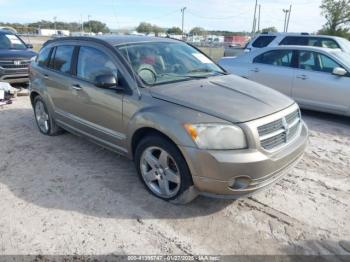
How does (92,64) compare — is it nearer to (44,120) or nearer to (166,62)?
(166,62)

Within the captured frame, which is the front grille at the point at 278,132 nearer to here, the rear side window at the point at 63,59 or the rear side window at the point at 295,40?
the rear side window at the point at 63,59

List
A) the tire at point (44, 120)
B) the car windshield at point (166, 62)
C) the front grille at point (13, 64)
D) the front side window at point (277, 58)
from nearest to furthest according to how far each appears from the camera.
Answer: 1. the car windshield at point (166, 62)
2. the tire at point (44, 120)
3. the front side window at point (277, 58)
4. the front grille at point (13, 64)

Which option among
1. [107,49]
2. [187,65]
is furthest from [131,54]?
[187,65]

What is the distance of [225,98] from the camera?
10.9 ft

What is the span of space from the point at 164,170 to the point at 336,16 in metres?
32.8

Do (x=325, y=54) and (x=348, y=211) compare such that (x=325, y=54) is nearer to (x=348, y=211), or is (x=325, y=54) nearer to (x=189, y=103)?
(x=348, y=211)

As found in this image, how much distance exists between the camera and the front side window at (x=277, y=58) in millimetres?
7105

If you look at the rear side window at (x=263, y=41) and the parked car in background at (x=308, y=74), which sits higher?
the rear side window at (x=263, y=41)

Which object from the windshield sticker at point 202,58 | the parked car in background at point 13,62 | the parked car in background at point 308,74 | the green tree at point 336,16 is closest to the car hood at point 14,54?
the parked car in background at point 13,62

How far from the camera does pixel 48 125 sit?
5.48 meters

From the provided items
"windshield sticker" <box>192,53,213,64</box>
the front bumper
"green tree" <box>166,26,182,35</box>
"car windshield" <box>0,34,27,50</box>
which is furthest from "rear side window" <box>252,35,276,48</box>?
"green tree" <box>166,26,182,35</box>

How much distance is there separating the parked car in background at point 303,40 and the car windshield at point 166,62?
5701mm

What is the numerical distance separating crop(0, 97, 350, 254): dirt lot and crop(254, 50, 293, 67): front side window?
125 inches

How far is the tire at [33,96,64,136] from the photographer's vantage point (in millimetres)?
5398
